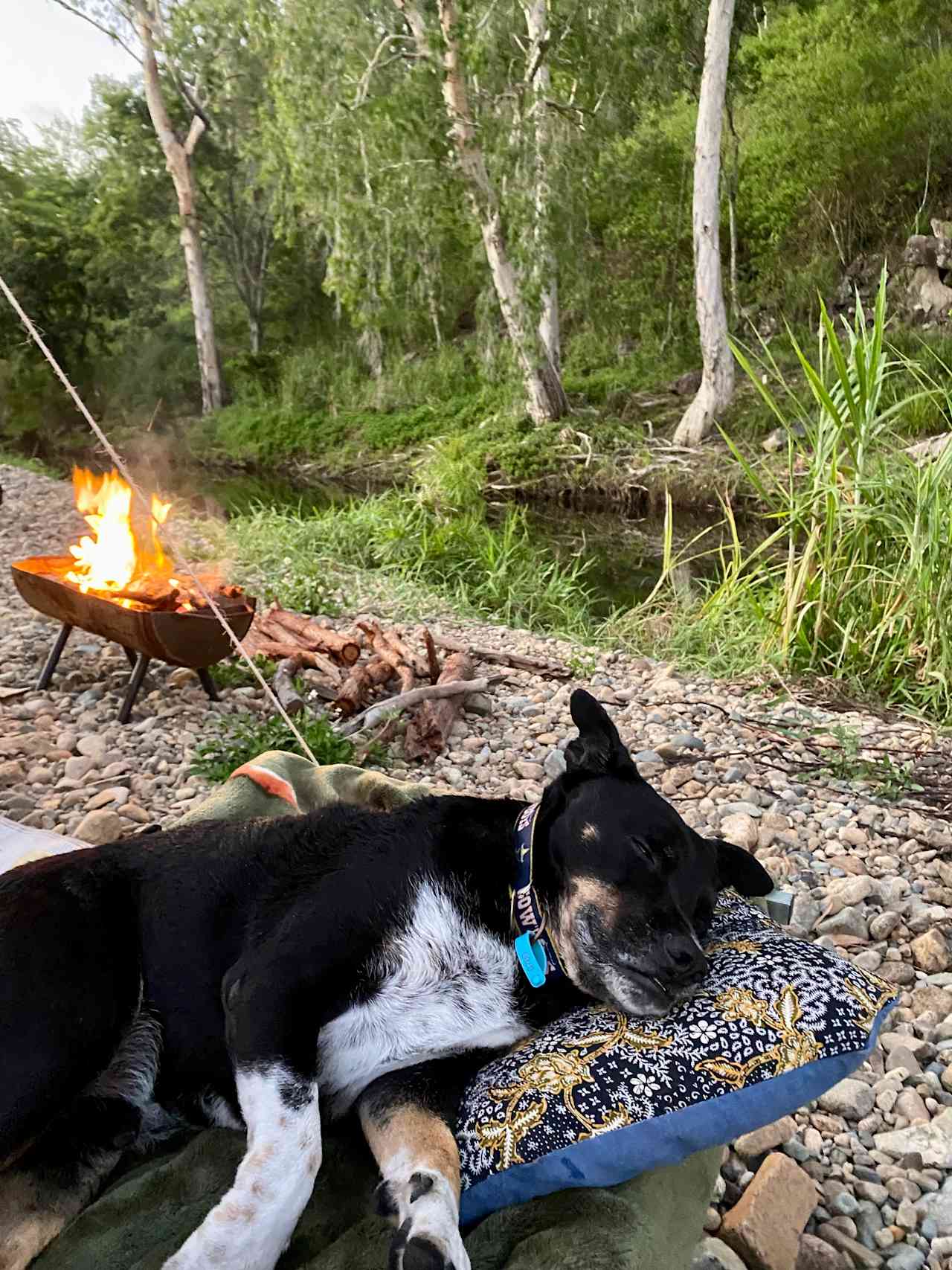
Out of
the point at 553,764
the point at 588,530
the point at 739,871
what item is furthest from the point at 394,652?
the point at 588,530

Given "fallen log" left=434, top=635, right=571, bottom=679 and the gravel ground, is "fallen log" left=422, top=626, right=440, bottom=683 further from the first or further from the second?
"fallen log" left=434, top=635, right=571, bottom=679

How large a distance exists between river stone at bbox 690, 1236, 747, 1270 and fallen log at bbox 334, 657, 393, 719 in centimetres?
301

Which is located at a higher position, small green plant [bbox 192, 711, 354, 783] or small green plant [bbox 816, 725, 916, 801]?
small green plant [bbox 192, 711, 354, 783]

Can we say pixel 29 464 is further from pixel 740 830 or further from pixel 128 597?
pixel 740 830

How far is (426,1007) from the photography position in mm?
1710

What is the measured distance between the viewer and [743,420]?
13.3 metres

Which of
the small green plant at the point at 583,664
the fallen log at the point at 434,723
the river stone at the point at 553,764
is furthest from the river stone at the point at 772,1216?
the small green plant at the point at 583,664

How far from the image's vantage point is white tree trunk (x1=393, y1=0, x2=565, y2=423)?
12.0m

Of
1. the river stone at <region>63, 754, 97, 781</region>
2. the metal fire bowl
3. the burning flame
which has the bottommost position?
the river stone at <region>63, 754, 97, 781</region>

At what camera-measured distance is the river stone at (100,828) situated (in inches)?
125

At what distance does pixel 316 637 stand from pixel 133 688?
1.17 meters

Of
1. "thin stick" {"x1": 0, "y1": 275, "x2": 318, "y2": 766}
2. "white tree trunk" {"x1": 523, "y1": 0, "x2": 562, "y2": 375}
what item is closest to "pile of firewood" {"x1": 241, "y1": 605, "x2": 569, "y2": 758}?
"thin stick" {"x1": 0, "y1": 275, "x2": 318, "y2": 766}

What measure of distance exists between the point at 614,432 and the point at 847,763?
10.9 m

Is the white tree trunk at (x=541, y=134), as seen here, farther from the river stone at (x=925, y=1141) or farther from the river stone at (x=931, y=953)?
the river stone at (x=925, y=1141)
